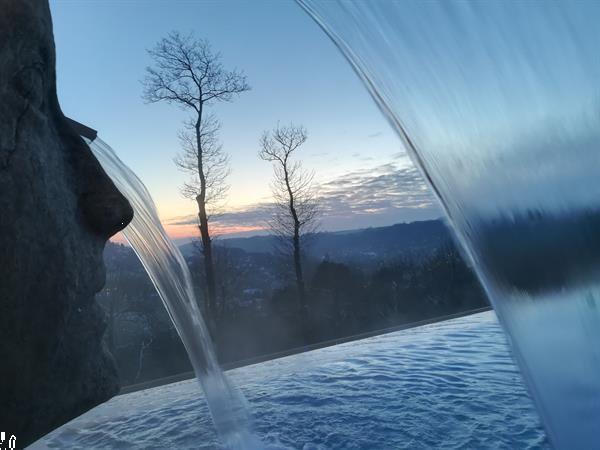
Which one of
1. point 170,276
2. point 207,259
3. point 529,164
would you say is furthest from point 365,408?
point 207,259

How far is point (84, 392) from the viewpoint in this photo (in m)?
2.12

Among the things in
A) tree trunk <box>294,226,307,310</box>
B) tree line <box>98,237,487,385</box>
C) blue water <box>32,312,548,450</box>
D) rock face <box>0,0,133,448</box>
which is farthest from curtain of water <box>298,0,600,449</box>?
tree trunk <box>294,226,307,310</box>

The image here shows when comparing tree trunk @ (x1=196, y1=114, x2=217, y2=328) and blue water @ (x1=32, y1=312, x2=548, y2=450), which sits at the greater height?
tree trunk @ (x1=196, y1=114, x2=217, y2=328)

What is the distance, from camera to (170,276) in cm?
537

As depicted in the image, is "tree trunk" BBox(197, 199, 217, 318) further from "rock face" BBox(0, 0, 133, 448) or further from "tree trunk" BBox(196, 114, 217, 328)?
"rock face" BBox(0, 0, 133, 448)

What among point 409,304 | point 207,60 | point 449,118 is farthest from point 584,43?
point 409,304

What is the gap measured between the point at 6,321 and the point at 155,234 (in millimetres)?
3551

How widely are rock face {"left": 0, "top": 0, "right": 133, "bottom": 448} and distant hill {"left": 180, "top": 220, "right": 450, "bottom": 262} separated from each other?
12.5 metres

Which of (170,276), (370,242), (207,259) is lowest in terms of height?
(170,276)

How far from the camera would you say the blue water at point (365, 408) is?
3.61 m

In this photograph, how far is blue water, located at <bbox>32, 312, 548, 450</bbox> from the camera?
361 cm

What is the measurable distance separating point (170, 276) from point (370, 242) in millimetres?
14136

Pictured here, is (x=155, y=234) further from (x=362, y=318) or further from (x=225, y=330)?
(x=362, y=318)

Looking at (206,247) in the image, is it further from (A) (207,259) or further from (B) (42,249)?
(B) (42,249)
